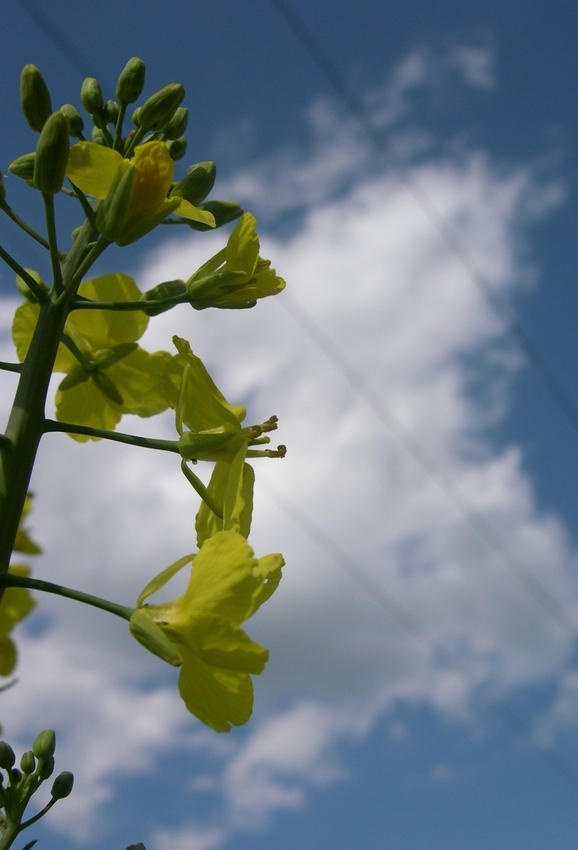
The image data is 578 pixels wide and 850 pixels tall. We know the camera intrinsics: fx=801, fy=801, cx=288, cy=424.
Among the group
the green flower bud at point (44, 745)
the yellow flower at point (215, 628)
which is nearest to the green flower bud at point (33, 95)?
the yellow flower at point (215, 628)

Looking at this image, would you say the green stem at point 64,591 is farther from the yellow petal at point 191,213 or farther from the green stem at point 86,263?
the yellow petal at point 191,213

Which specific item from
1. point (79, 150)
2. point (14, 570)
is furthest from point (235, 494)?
point (14, 570)

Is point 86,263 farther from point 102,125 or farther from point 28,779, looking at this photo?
point 28,779

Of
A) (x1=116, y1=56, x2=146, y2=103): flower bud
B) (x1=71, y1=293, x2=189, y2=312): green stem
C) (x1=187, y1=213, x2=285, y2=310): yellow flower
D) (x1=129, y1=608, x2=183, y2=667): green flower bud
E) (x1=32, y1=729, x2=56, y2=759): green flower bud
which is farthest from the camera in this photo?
(x1=116, y1=56, x2=146, y2=103): flower bud

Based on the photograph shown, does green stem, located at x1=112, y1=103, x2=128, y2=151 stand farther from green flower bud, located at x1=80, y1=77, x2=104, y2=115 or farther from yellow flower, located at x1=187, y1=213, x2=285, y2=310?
yellow flower, located at x1=187, y1=213, x2=285, y2=310

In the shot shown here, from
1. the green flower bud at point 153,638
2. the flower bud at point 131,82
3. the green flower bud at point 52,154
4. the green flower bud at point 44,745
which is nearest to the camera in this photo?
the green flower bud at point 153,638

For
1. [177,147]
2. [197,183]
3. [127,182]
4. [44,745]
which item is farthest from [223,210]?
[44,745]

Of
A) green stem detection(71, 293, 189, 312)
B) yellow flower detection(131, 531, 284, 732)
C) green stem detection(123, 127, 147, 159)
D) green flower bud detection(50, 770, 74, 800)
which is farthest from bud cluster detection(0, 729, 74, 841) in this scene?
green stem detection(123, 127, 147, 159)
